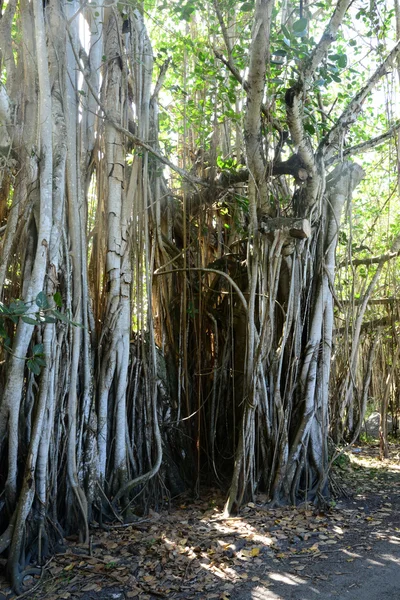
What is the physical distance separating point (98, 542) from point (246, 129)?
8.90 ft

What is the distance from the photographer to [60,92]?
3822 millimetres

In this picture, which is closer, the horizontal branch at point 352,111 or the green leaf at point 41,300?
the green leaf at point 41,300

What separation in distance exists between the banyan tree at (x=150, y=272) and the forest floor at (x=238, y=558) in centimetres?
18

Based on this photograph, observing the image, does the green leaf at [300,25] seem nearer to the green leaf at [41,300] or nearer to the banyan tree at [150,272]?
the banyan tree at [150,272]

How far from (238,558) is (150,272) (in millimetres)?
2152

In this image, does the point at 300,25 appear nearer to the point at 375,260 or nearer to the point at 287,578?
the point at 375,260

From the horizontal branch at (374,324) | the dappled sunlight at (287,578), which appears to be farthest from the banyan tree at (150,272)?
the horizontal branch at (374,324)

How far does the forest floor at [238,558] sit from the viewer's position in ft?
9.19

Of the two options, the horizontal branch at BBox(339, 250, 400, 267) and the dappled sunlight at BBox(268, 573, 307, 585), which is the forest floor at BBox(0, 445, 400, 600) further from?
the horizontal branch at BBox(339, 250, 400, 267)

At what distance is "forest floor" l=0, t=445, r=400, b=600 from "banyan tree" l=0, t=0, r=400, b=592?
0.18m

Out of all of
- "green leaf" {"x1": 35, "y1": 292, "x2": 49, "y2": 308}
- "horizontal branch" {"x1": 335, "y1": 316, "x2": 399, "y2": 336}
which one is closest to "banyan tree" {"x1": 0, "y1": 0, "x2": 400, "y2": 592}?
"green leaf" {"x1": 35, "y1": 292, "x2": 49, "y2": 308}

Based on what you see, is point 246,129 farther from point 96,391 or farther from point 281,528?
point 281,528

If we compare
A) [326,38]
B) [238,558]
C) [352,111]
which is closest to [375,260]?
[352,111]

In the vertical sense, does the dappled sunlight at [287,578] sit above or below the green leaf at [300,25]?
below
